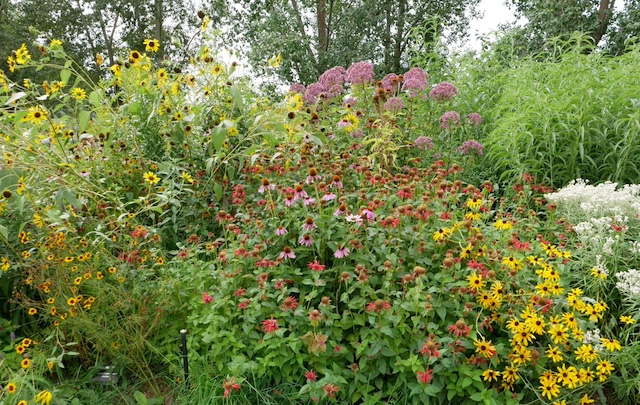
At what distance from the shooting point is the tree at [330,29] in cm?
884

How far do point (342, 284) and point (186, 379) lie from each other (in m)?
0.71

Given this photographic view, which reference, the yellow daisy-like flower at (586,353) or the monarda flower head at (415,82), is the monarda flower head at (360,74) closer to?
the monarda flower head at (415,82)

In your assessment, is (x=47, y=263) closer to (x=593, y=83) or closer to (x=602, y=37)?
(x=593, y=83)

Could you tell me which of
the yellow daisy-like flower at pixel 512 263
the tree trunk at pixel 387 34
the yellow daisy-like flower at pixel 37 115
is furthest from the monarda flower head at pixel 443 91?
the tree trunk at pixel 387 34

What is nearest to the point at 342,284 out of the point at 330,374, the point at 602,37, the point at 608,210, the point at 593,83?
the point at 330,374

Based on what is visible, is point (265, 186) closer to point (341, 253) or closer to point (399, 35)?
point (341, 253)

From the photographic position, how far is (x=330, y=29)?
10016mm

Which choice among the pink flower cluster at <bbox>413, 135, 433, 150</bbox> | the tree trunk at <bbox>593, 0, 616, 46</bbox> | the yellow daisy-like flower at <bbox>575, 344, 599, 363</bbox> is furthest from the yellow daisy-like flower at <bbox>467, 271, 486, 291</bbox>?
the tree trunk at <bbox>593, 0, 616, 46</bbox>

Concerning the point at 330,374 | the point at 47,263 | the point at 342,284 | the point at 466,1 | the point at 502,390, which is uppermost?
the point at 466,1

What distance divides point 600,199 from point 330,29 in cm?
845

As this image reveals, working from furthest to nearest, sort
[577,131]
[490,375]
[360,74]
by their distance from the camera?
[360,74]
[577,131]
[490,375]

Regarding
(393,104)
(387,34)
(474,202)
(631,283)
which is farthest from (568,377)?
(387,34)

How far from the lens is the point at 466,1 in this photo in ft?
33.8

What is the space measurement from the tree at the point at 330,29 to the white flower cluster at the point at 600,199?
21.3 feet
